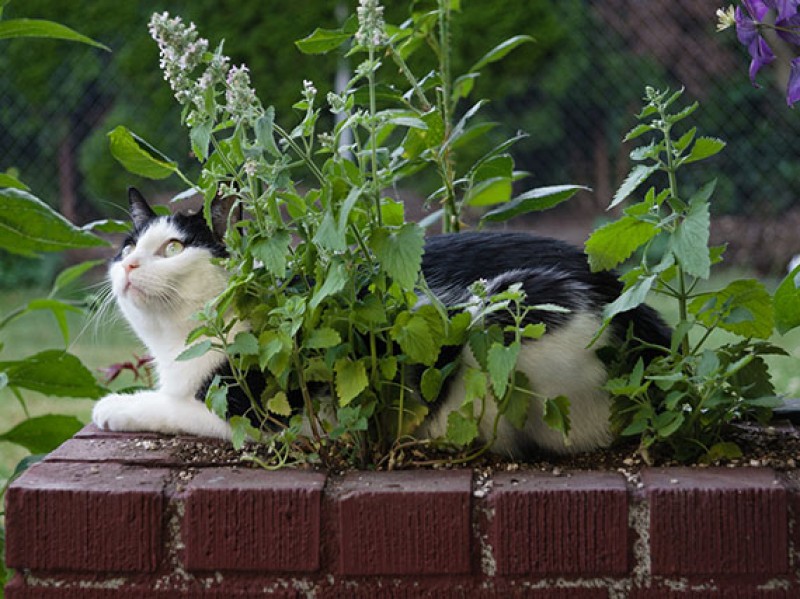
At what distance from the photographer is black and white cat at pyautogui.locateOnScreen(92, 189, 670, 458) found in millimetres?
1371

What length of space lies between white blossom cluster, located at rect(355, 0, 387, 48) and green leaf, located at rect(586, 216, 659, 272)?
328mm

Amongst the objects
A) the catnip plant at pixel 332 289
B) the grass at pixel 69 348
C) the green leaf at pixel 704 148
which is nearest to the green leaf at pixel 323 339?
the catnip plant at pixel 332 289

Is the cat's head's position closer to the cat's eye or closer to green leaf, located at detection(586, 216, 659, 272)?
the cat's eye

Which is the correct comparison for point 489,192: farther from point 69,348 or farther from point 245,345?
point 69,348

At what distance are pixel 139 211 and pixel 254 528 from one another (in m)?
0.72

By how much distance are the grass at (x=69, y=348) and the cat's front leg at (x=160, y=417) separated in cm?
161

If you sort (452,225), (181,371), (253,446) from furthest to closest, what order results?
(452,225), (181,371), (253,446)

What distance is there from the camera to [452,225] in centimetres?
195

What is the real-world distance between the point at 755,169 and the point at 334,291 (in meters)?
6.11

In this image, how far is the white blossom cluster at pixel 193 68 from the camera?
120 cm

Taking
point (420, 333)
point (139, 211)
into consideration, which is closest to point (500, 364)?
point (420, 333)

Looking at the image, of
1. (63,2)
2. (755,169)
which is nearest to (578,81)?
(755,169)

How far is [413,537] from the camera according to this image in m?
1.16

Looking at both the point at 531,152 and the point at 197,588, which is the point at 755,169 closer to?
the point at 531,152
